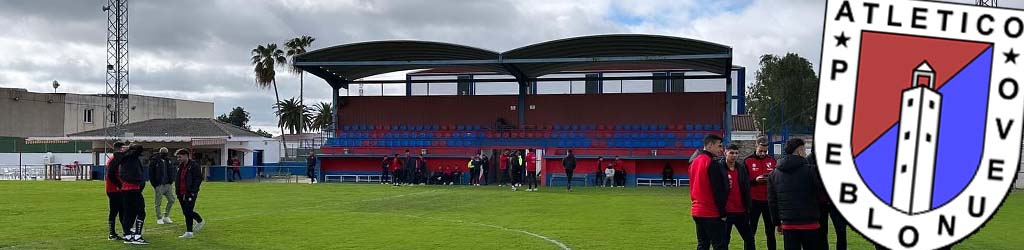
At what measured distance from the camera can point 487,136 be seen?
137 ft

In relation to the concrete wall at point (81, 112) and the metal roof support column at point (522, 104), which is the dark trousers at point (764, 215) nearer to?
the metal roof support column at point (522, 104)

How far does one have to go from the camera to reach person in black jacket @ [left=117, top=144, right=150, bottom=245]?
43.5ft

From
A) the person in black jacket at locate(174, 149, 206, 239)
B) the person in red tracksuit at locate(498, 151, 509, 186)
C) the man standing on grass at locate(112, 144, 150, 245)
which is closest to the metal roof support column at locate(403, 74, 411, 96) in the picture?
the person in red tracksuit at locate(498, 151, 509, 186)

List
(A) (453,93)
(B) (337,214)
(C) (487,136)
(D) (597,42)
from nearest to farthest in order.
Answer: (B) (337,214)
(D) (597,42)
(C) (487,136)
(A) (453,93)

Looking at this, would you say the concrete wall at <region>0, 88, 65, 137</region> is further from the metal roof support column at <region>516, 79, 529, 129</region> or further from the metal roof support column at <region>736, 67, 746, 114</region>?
the metal roof support column at <region>736, 67, 746, 114</region>

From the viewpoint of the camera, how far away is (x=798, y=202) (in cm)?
736

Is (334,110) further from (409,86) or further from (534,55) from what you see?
(534,55)

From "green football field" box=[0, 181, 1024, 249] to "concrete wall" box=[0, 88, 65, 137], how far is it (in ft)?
178

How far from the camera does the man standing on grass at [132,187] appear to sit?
1327 cm

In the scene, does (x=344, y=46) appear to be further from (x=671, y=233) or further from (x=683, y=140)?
(x=671, y=233)

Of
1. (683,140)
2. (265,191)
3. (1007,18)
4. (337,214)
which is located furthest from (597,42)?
(1007,18)

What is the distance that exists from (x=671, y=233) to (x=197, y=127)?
167 feet

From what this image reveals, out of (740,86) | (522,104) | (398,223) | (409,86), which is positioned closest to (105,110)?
(409,86)

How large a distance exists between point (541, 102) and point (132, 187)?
31.1m
